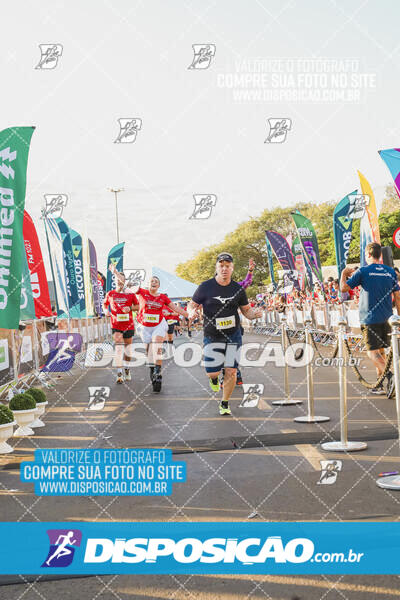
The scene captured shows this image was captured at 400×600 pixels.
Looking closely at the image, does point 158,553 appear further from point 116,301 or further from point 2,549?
point 116,301

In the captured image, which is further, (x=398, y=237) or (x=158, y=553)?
(x=398, y=237)

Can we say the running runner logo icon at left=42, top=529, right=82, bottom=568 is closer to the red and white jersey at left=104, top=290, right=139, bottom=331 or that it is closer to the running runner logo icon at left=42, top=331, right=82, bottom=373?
the running runner logo icon at left=42, top=331, right=82, bottom=373

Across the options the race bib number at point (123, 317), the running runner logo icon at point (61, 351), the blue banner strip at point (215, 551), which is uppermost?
the race bib number at point (123, 317)

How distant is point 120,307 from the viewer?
43.2 ft

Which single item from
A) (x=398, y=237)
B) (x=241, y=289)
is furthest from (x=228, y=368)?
(x=398, y=237)

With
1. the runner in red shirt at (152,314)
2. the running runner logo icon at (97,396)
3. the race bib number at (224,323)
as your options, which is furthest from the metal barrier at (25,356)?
the race bib number at (224,323)

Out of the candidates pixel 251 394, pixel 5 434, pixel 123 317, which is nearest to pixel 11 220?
pixel 5 434

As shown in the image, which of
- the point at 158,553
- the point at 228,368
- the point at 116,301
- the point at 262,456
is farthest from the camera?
the point at 116,301

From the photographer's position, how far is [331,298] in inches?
838

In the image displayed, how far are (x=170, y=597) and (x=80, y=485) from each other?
7.33ft

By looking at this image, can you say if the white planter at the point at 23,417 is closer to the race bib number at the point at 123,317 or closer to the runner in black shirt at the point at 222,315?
the runner in black shirt at the point at 222,315

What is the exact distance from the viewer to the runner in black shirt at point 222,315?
28.6ft

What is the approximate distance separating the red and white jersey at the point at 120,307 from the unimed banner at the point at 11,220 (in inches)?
213

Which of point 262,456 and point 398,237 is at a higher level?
point 398,237
